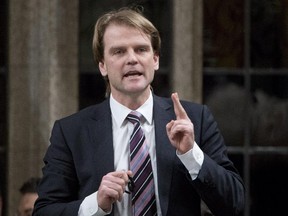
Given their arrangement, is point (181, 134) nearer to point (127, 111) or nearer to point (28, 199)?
point (127, 111)

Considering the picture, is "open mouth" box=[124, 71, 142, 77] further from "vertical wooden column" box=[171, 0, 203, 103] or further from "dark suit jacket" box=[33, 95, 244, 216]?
"vertical wooden column" box=[171, 0, 203, 103]

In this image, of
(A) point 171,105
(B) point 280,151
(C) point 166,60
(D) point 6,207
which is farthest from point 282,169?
(A) point 171,105

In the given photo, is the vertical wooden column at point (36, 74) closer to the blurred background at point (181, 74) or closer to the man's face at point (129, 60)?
the blurred background at point (181, 74)

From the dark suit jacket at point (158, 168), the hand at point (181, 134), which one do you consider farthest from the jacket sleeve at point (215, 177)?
the hand at point (181, 134)

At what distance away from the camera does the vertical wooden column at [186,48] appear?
976cm

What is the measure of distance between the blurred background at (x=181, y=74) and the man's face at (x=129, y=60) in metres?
5.01

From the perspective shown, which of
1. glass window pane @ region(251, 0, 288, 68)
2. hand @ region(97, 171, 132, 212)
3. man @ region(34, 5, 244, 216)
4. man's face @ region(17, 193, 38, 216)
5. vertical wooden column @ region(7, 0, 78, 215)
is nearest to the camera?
hand @ region(97, 171, 132, 212)

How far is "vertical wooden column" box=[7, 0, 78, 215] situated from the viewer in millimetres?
9711

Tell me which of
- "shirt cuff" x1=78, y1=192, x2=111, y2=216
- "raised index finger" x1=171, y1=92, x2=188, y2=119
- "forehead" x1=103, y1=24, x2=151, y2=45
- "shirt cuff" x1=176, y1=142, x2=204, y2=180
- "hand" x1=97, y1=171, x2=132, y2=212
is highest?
"forehead" x1=103, y1=24, x2=151, y2=45

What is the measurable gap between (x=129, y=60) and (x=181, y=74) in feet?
16.9

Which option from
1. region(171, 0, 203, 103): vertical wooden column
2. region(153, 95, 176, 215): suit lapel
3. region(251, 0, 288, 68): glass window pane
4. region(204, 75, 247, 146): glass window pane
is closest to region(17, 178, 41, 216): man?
region(171, 0, 203, 103): vertical wooden column

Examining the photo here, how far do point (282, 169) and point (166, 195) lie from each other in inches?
217

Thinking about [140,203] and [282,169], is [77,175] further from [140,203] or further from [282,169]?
[282,169]

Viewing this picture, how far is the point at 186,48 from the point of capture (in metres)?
9.76
